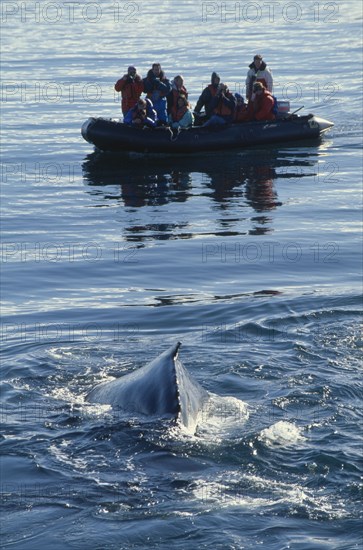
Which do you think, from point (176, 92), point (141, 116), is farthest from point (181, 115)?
point (141, 116)

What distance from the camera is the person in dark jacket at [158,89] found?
30.8 meters

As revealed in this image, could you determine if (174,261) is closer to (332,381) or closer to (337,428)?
(332,381)

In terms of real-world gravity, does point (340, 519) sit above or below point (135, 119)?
below

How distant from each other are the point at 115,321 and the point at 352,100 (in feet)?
78.0

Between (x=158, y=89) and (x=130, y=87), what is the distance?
2.65ft

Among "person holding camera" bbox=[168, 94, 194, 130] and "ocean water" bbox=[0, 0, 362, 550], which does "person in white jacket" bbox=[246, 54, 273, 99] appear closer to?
"ocean water" bbox=[0, 0, 362, 550]

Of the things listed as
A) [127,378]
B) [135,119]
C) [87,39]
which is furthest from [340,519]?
[87,39]

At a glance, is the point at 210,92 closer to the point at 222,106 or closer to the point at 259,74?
the point at 222,106

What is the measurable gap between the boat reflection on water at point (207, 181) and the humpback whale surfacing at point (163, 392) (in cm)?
1149

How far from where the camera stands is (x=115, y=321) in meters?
16.9

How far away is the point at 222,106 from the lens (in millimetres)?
30672

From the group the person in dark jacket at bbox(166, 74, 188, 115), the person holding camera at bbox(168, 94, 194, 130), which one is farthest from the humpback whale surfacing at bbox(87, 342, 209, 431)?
the person holding camera at bbox(168, 94, 194, 130)

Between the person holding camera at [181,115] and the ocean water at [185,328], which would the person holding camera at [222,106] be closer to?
the person holding camera at [181,115]

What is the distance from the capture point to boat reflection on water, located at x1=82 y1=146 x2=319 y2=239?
24.5 meters
